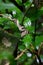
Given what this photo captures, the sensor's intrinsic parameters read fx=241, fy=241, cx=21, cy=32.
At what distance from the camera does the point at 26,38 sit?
42.5 inches

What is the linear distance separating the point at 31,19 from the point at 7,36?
16 centimetres

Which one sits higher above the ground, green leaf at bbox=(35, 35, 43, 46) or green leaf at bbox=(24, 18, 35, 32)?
green leaf at bbox=(24, 18, 35, 32)

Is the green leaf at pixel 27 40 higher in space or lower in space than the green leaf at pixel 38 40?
higher

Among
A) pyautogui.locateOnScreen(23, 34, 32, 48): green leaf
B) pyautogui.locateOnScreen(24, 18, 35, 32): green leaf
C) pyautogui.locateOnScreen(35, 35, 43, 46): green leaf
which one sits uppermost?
pyautogui.locateOnScreen(24, 18, 35, 32): green leaf

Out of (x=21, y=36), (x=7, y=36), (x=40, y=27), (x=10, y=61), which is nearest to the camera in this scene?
(x=10, y=61)

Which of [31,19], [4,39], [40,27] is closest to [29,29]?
[31,19]

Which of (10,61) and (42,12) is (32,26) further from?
(10,61)

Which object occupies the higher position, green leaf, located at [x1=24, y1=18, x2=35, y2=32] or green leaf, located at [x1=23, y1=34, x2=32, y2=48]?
green leaf, located at [x1=24, y1=18, x2=35, y2=32]

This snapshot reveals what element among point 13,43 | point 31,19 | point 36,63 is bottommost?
point 36,63

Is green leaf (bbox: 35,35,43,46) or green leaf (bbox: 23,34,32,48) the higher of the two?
green leaf (bbox: 23,34,32,48)

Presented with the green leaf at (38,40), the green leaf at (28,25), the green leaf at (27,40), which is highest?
the green leaf at (28,25)

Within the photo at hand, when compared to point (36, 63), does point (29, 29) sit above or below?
above

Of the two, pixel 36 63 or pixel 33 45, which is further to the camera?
pixel 36 63

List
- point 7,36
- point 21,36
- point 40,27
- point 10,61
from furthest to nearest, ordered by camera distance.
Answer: point 40,27 → point 7,36 → point 21,36 → point 10,61
